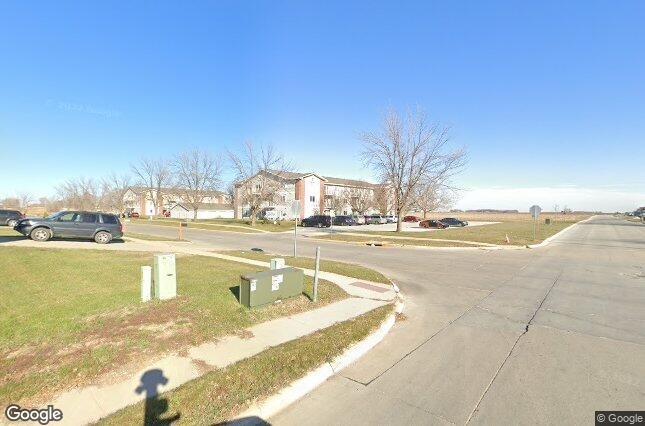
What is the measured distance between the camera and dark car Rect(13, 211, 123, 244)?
1537cm

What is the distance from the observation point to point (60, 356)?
13.9 ft

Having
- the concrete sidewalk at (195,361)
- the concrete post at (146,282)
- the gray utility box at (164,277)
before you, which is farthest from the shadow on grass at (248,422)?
the gray utility box at (164,277)

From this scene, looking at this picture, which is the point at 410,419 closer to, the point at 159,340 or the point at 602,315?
the point at 159,340

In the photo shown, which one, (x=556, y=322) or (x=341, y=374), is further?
(x=556, y=322)

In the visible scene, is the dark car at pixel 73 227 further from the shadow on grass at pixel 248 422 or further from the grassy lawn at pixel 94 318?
the shadow on grass at pixel 248 422

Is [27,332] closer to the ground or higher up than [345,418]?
higher up

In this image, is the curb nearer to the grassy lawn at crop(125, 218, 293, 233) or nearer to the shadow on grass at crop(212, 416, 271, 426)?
the shadow on grass at crop(212, 416, 271, 426)

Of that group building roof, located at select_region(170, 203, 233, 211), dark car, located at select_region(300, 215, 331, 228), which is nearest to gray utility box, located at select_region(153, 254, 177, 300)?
dark car, located at select_region(300, 215, 331, 228)

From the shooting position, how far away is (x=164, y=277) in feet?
21.8

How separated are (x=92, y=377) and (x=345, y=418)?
3.04 metres

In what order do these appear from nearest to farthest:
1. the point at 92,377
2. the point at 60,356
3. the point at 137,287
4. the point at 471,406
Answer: the point at 471,406 → the point at 92,377 → the point at 60,356 → the point at 137,287

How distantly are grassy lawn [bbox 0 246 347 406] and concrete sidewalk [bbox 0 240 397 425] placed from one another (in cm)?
25

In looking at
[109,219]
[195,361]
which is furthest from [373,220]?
[195,361]

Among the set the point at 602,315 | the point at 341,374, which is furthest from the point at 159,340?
the point at 602,315
